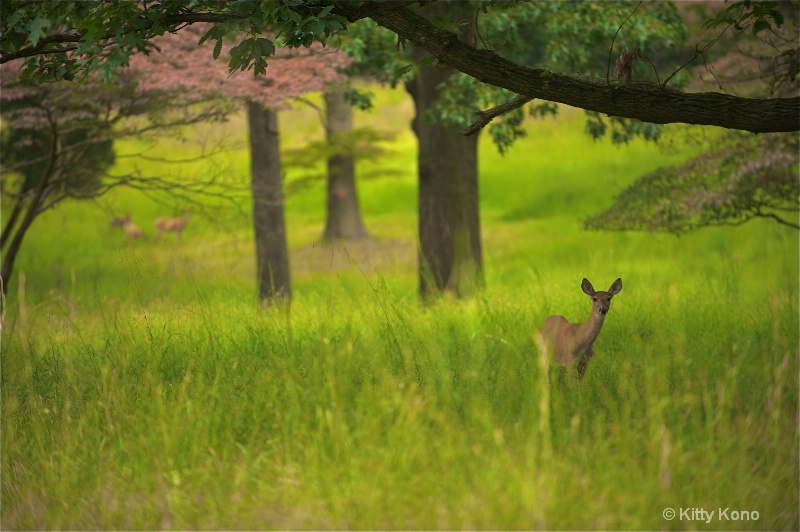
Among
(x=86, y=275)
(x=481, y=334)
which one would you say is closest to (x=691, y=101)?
(x=481, y=334)

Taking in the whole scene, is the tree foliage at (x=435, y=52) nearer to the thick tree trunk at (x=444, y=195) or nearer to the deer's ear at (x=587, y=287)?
the deer's ear at (x=587, y=287)

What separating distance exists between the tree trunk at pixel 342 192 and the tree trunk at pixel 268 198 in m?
8.94

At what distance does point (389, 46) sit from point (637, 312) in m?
6.09

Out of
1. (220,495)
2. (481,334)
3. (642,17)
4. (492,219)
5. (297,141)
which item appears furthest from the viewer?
(297,141)

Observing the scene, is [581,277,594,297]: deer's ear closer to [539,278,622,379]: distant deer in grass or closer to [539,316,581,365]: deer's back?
[539,278,622,379]: distant deer in grass

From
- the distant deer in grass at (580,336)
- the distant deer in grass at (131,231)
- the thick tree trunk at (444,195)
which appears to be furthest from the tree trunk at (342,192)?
the distant deer in grass at (580,336)

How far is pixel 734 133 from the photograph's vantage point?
40.5 ft

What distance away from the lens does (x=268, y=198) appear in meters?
15.4

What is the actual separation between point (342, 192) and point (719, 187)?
13.9 metres

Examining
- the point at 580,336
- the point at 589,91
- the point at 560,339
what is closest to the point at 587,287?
the point at 580,336

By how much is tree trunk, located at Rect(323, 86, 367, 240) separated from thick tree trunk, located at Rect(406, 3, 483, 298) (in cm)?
1061

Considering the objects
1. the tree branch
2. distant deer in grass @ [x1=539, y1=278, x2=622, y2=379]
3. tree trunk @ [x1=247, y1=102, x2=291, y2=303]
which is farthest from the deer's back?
tree trunk @ [x1=247, y1=102, x2=291, y2=303]

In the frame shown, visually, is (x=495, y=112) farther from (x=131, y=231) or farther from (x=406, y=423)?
(x=131, y=231)

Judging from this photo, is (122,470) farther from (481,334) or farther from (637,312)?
(637,312)
